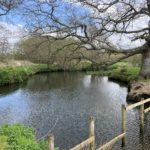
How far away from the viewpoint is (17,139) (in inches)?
544

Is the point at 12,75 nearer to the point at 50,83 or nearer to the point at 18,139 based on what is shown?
the point at 50,83

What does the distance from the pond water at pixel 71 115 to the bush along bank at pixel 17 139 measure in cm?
507

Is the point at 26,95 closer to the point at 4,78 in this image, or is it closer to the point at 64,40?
the point at 64,40

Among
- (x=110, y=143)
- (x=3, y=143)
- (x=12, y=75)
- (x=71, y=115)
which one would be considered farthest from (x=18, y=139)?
(x=12, y=75)

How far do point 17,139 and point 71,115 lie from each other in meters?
14.3

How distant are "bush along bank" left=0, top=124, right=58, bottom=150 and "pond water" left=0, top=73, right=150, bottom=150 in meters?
5.07

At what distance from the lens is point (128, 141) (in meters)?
20.6

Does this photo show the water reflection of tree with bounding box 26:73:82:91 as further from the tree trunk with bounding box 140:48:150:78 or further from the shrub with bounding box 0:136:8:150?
the shrub with bounding box 0:136:8:150

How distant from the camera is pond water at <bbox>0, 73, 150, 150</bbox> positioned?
70.1 feet

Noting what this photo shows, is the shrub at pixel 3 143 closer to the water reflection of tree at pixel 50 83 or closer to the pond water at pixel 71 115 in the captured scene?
the pond water at pixel 71 115

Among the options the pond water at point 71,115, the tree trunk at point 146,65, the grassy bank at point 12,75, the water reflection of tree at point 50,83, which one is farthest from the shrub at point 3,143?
the grassy bank at point 12,75

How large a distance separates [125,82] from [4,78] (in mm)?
17104

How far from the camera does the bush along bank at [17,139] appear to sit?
13156mm

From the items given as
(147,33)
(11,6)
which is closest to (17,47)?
(147,33)
